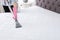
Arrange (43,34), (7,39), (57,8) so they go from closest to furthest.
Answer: (7,39)
(43,34)
(57,8)

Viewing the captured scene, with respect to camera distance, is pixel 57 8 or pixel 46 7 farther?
pixel 46 7

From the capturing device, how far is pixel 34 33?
1.46 meters

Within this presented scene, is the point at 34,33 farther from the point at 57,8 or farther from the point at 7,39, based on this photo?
the point at 57,8

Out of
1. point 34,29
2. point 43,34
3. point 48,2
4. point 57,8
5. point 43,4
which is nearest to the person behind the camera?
point 43,34

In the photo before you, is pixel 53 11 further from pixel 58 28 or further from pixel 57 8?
pixel 58 28

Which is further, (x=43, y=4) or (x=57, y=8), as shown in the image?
(x=43, y=4)

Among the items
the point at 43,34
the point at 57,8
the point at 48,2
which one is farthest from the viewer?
the point at 48,2

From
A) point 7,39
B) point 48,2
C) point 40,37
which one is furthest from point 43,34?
point 48,2

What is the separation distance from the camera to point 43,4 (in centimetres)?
311

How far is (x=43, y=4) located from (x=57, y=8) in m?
0.61

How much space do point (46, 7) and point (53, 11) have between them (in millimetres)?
329

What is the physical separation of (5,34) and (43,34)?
451mm

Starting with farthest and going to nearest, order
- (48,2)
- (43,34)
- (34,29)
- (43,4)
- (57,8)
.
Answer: (43,4), (48,2), (57,8), (34,29), (43,34)

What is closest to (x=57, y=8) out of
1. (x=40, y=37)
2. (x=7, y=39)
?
(x=40, y=37)
